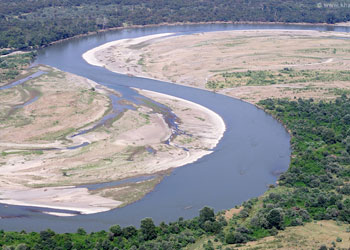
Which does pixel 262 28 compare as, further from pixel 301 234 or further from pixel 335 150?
pixel 301 234

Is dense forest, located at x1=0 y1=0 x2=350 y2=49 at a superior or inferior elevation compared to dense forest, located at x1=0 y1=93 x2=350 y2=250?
superior

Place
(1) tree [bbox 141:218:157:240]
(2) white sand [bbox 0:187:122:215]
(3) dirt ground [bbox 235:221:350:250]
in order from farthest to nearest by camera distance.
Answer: (2) white sand [bbox 0:187:122:215] → (1) tree [bbox 141:218:157:240] → (3) dirt ground [bbox 235:221:350:250]

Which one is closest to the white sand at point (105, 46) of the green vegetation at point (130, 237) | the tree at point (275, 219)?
the green vegetation at point (130, 237)

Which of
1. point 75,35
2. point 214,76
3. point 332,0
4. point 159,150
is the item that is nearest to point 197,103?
point 214,76

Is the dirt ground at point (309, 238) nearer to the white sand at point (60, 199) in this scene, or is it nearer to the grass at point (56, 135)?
the white sand at point (60, 199)

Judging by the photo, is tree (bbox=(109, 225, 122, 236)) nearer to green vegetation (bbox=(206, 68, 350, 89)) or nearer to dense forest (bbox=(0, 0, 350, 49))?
green vegetation (bbox=(206, 68, 350, 89))

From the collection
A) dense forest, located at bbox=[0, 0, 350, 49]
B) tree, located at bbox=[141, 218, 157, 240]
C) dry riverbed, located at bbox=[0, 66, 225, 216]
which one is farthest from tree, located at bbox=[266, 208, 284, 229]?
dense forest, located at bbox=[0, 0, 350, 49]

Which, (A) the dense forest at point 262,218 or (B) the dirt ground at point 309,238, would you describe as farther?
(A) the dense forest at point 262,218

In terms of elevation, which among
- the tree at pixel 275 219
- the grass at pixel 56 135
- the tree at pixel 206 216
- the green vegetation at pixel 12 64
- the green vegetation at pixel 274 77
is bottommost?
the tree at pixel 206 216
